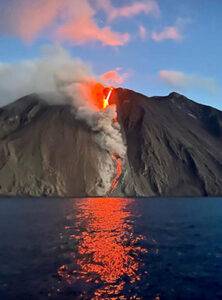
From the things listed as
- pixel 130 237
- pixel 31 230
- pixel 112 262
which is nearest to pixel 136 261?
pixel 112 262

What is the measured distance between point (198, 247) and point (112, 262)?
16271 millimetres

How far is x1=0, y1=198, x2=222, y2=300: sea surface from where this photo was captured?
36.3 metres

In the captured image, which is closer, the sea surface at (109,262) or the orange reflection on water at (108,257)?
the sea surface at (109,262)

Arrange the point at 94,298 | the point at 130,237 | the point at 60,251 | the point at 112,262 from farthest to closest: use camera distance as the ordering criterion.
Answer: the point at 130,237, the point at 60,251, the point at 112,262, the point at 94,298

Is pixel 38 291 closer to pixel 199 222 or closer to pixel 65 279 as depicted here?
pixel 65 279

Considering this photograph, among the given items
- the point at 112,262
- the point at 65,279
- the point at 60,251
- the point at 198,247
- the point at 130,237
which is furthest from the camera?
the point at 130,237

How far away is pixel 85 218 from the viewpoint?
95750mm

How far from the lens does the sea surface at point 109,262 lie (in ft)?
119

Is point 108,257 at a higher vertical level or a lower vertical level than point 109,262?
higher

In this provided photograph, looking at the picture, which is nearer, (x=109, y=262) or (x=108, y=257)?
(x=109, y=262)

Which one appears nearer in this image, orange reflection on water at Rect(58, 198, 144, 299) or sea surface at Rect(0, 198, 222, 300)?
sea surface at Rect(0, 198, 222, 300)

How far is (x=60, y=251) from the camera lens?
53.5m

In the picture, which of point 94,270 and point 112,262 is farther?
point 112,262

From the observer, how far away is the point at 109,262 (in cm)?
4803
